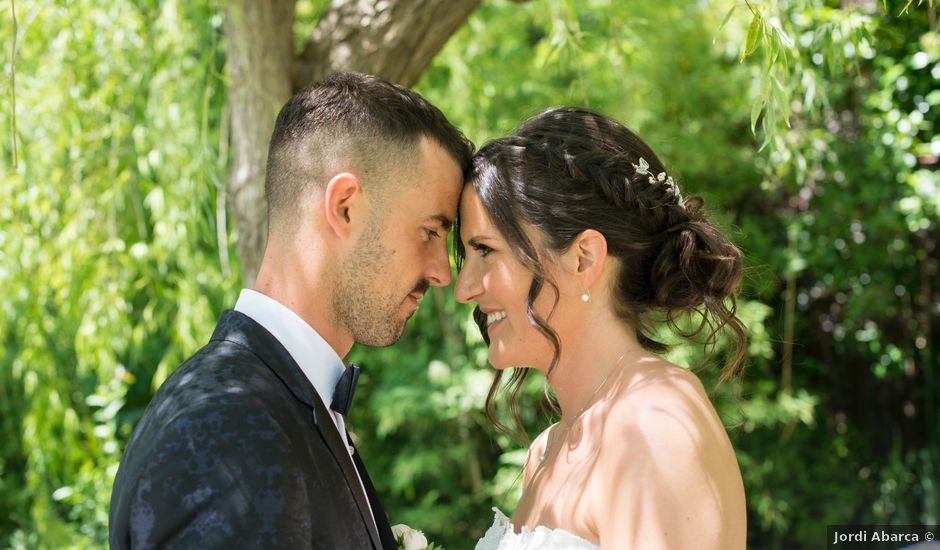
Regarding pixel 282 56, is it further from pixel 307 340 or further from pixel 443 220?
pixel 307 340

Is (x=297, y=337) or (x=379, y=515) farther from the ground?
(x=297, y=337)

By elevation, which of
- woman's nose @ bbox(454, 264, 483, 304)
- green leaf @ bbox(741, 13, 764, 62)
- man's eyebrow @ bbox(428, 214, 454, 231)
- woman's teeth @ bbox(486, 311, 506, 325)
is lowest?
woman's teeth @ bbox(486, 311, 506, 325)

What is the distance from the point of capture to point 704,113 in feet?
18.8

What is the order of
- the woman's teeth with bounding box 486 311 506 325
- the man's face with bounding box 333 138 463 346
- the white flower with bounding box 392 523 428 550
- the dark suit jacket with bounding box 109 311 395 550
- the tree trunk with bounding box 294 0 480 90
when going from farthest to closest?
the tree trunk with bounding box 294 0 480 90
the woman's teeth with bounding box 486 311 506 325
the white flower with bounding box 392 523 428 550
the man's face with bounding box 333 138 463 346
the dark suit jacket with bounding box 109 311 395 550

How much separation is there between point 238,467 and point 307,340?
46 cm

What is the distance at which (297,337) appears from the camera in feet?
5.82

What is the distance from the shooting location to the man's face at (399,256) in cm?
188

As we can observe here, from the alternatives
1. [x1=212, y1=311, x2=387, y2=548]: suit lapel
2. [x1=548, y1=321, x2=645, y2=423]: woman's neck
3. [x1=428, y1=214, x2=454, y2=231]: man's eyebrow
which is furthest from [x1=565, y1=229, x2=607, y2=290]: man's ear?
[x1=212, y1=311, x2=387, y2=548]: suit lapel

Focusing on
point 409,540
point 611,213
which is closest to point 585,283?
point 611,213

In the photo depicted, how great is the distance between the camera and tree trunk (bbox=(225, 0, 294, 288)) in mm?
2971

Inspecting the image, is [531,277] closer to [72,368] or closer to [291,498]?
[291,498]

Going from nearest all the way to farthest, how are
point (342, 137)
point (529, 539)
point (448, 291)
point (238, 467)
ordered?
point (238, 467), point (342, 137), point (529, 539), point (448, 291)

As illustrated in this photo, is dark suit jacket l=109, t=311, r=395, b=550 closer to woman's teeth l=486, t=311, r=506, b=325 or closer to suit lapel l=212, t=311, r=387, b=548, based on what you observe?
suit lapel l=212, t=311, r=387, b=548

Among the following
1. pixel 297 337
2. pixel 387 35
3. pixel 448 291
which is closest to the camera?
pixel 297 337
